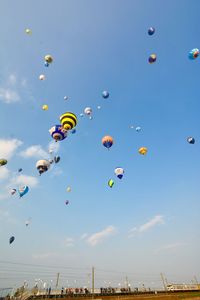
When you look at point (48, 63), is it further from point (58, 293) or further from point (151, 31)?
point (58, 293)

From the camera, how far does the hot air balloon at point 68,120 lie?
22528 millimetres

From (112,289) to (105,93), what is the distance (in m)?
37.9

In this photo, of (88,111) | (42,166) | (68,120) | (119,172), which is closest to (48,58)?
(88,111)

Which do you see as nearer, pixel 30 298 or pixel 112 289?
pixel 30 298

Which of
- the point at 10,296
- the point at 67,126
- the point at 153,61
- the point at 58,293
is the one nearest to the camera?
the point at 67,126

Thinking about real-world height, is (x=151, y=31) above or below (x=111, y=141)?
above

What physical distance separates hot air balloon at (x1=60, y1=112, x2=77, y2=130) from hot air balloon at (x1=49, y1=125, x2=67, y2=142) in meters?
0.80

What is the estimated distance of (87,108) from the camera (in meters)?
30.3

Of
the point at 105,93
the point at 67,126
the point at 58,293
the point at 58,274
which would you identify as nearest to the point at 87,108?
the point at 105,93

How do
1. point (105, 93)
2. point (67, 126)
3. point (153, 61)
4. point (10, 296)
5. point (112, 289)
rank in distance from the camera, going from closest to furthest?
point (67, 126) → point (10, 296) → point (153, 61) → point (105, 93) → point (112, 289)

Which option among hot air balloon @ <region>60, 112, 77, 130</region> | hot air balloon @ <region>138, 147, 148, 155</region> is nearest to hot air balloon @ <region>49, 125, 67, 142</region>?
hot air balloon @ <region>60, 112, 77, 130</region>

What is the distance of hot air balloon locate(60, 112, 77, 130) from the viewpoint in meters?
22.5

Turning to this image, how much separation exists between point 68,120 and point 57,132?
1951 millimetres

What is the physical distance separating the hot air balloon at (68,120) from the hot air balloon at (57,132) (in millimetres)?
795
